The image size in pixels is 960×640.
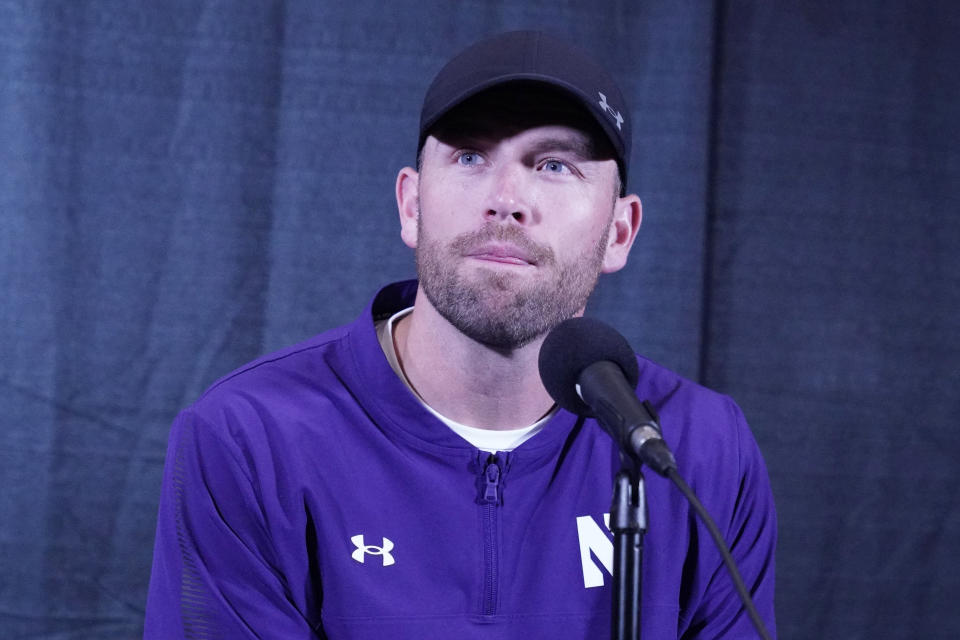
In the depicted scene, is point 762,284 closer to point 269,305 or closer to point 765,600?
point 765,600

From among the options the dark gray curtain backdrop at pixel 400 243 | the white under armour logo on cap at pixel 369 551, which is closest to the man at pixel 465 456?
the white under armour logo on cap at pixel 369 551

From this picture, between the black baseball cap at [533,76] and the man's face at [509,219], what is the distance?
0.08ft

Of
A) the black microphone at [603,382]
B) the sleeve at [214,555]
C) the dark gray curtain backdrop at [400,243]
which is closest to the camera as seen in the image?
the black microphone at [603,382]

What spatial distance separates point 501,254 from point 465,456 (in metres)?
0.25

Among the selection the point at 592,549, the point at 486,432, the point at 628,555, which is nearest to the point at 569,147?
the point at 486,432

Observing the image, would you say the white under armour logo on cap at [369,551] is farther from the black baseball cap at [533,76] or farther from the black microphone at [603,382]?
the black baseball cap at [533,76]

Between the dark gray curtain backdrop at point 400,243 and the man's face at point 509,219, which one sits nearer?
the man's face at point 509,219

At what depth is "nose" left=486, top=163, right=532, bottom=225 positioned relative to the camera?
1.24 metres

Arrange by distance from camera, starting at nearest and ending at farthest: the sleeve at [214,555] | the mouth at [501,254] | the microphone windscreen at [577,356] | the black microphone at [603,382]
A: the black microphone at [603,382]
the microphone windscreen at [577,356]
the sleeve at [214,555]
the mouth at [501,254]

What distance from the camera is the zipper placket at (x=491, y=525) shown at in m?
1.21

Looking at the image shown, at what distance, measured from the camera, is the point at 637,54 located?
6.50ft

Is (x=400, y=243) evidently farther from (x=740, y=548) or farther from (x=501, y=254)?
(x=740, y=548)

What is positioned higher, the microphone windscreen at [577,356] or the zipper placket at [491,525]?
the microphone windscreen at [577,356]

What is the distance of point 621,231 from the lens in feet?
4.84
